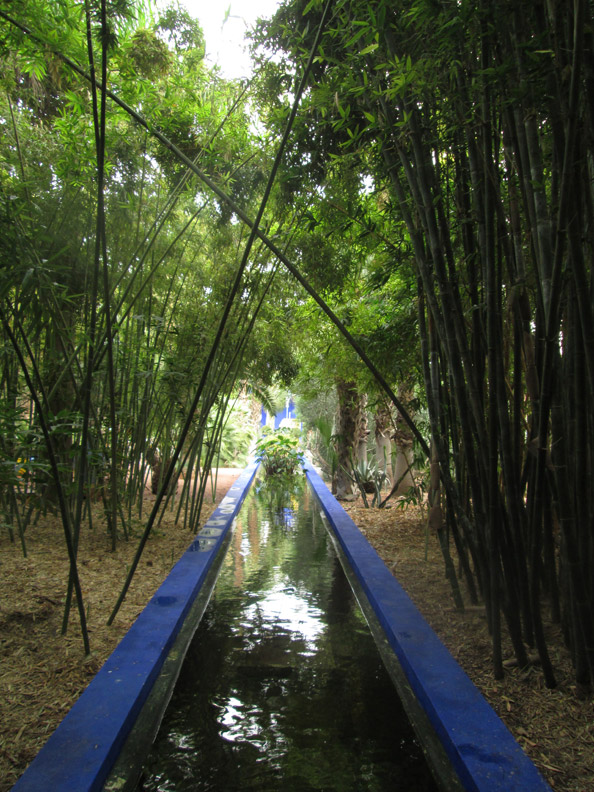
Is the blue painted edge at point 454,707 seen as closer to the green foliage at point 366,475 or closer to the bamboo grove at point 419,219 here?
the bamboo grove at point 419,219

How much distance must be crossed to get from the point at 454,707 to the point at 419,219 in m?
2.08

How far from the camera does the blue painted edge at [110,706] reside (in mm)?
1472

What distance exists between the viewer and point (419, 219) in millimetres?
2678

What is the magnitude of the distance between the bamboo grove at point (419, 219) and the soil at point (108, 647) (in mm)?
132

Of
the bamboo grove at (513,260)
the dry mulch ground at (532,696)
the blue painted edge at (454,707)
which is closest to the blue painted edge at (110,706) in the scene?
the blue painted edge at (454,707)

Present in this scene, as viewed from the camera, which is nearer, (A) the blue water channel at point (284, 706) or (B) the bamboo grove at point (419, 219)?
(A) the blue water channel at point (284, 706)

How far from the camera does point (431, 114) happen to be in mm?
2619

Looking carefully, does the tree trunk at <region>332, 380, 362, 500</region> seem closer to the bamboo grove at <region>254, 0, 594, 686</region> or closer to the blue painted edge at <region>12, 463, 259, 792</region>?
the blue painted edge at <region>12, 463, 259, 792</region>

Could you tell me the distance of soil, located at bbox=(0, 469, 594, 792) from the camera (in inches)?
66.4

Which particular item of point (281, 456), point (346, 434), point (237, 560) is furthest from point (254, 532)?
point (281, 456)

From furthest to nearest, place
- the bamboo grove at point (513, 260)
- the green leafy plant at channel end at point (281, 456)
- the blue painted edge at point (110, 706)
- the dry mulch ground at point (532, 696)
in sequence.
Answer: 1. the green leafy plant at channel end at point (281, 456)
2. the bamboo grove at point (513, 260)
3. the dry mulch ground at point (532, 696)
4. the blue painted edge at point (110, 706)

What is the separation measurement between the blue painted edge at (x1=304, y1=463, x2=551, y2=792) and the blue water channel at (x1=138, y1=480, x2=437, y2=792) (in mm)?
111

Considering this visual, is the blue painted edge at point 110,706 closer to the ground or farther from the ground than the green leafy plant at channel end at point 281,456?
closer to the ground

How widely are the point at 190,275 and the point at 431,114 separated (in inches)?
120
